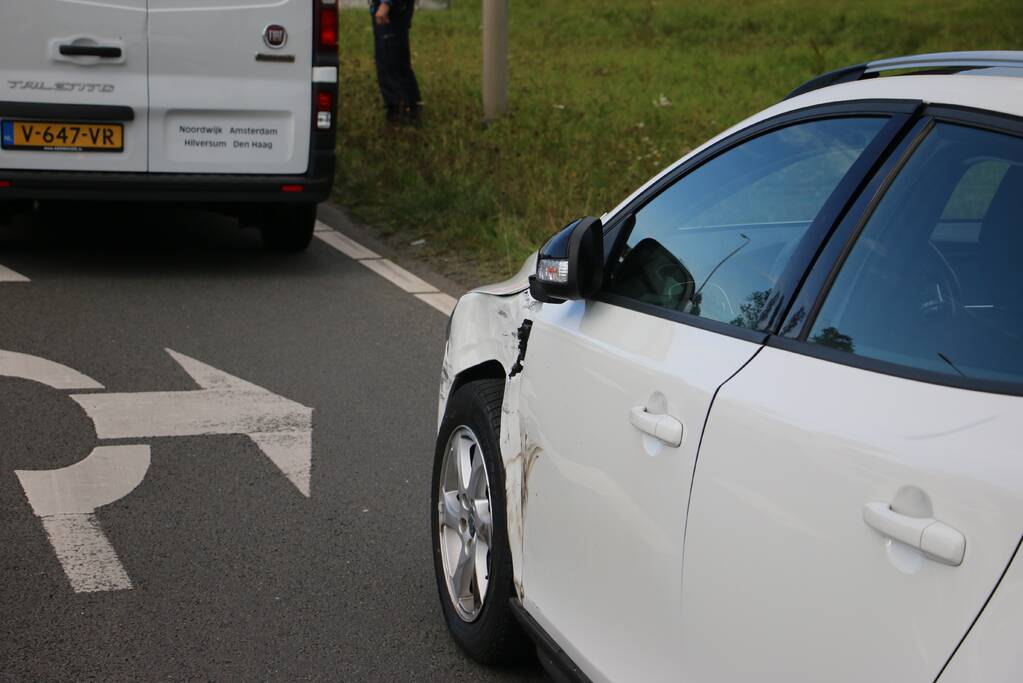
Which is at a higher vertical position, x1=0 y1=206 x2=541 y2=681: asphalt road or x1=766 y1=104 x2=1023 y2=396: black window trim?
x1=766 y1=104 x2=1023 y2=396: black window trim

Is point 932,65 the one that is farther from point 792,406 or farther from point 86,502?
point 86,502

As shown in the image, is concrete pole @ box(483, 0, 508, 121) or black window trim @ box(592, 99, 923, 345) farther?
concrete pole @ box(483, 0, 508, 121)

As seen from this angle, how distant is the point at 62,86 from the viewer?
8727 mm

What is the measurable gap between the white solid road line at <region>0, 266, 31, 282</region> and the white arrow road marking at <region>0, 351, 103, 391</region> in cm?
186

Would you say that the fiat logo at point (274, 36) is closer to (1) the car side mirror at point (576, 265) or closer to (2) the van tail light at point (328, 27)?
(2) the van tail light at point (328, 27)

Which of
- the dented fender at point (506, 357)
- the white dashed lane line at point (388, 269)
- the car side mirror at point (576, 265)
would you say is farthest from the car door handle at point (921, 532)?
the white dashed lane line at point (388, 269)

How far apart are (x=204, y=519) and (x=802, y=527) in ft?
10.2

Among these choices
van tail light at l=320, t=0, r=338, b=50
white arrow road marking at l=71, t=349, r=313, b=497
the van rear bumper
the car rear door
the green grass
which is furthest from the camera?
the green grass

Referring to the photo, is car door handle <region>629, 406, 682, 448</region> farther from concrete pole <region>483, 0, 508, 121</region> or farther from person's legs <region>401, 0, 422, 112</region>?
person's legs <region>401, 0, 422, 112</region>

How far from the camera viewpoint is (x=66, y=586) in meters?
4.38

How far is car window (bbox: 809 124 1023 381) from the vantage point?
2273mm

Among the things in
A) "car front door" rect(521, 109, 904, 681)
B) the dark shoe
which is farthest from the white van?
"car front door" rect(521, 109, 904, 681)

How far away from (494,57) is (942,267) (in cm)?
1189

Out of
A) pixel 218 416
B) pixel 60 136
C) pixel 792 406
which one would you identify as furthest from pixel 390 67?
pixel 792 406
